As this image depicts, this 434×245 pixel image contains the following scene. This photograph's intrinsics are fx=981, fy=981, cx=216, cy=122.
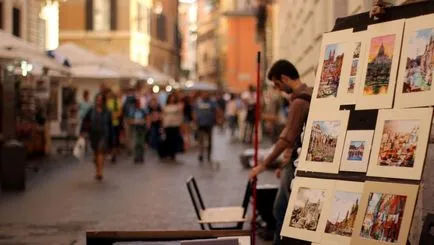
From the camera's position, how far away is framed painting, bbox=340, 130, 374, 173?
6.30m

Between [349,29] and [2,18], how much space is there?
21641mm

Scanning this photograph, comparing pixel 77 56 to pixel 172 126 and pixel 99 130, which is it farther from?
pixel 99 130

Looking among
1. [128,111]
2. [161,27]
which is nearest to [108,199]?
[128,111]

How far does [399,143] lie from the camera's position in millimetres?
6027

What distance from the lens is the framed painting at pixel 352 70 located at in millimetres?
6480

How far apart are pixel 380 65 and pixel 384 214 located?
0.97 m

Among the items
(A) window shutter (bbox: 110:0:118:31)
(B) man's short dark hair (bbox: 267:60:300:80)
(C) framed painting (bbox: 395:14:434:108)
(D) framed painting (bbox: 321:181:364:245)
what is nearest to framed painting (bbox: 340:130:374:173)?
(D) framed painting (bbox: 321:181:364:245)

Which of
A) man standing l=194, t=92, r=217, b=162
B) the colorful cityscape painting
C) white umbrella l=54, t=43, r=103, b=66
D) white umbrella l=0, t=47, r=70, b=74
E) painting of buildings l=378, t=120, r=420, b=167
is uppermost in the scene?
painting of buildings l=378, t=120, r=420, b=167

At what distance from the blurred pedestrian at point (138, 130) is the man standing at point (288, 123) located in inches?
595

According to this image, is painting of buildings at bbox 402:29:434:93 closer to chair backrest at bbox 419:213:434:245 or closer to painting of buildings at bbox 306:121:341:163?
painting of buildings at bbox 306:121:341:163

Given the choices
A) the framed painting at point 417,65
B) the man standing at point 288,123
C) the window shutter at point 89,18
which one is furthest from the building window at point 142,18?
the framed painting at point 417,65

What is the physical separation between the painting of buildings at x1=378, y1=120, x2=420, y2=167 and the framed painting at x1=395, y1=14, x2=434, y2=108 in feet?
0.41

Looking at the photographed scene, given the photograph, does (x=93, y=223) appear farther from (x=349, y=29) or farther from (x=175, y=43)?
(x=175, y=43)

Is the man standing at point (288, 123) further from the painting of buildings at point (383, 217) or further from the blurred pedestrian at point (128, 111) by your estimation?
the blurred pedestrian at point (128, 111)
